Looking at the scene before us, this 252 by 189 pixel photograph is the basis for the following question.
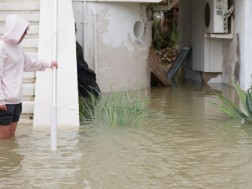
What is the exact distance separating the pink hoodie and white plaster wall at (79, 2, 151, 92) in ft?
18.6

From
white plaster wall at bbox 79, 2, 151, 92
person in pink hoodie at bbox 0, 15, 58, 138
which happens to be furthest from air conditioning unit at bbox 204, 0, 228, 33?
person in pink hoodie at bbox 0, 15, 58, 138

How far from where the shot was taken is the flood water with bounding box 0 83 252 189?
5.82 meters

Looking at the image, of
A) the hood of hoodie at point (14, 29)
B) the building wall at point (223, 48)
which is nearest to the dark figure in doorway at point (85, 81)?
the building wall at point (223, 48)

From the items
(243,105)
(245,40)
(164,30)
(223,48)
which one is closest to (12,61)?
(243,105)

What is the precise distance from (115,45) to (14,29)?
661 centimetres

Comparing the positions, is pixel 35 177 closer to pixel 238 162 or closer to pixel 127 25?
pixel 238 162

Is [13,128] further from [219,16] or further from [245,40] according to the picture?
[219,16]

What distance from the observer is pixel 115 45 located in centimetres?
1401

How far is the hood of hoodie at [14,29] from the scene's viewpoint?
7.49 meters

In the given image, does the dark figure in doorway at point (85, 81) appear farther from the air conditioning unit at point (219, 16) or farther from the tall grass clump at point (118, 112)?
the air conditioning unit at point (219, 16)

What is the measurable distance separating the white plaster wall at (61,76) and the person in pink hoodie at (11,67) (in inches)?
38.9

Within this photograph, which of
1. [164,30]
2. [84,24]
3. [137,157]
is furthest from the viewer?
[164,30]

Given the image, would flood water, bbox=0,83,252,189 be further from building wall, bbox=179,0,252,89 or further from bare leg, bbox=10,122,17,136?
building wall, bbox=179,0,252,89

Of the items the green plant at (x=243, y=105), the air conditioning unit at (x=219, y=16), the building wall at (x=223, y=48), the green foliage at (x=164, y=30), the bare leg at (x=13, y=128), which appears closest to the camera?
the bare leg at (x=13, y=128)
